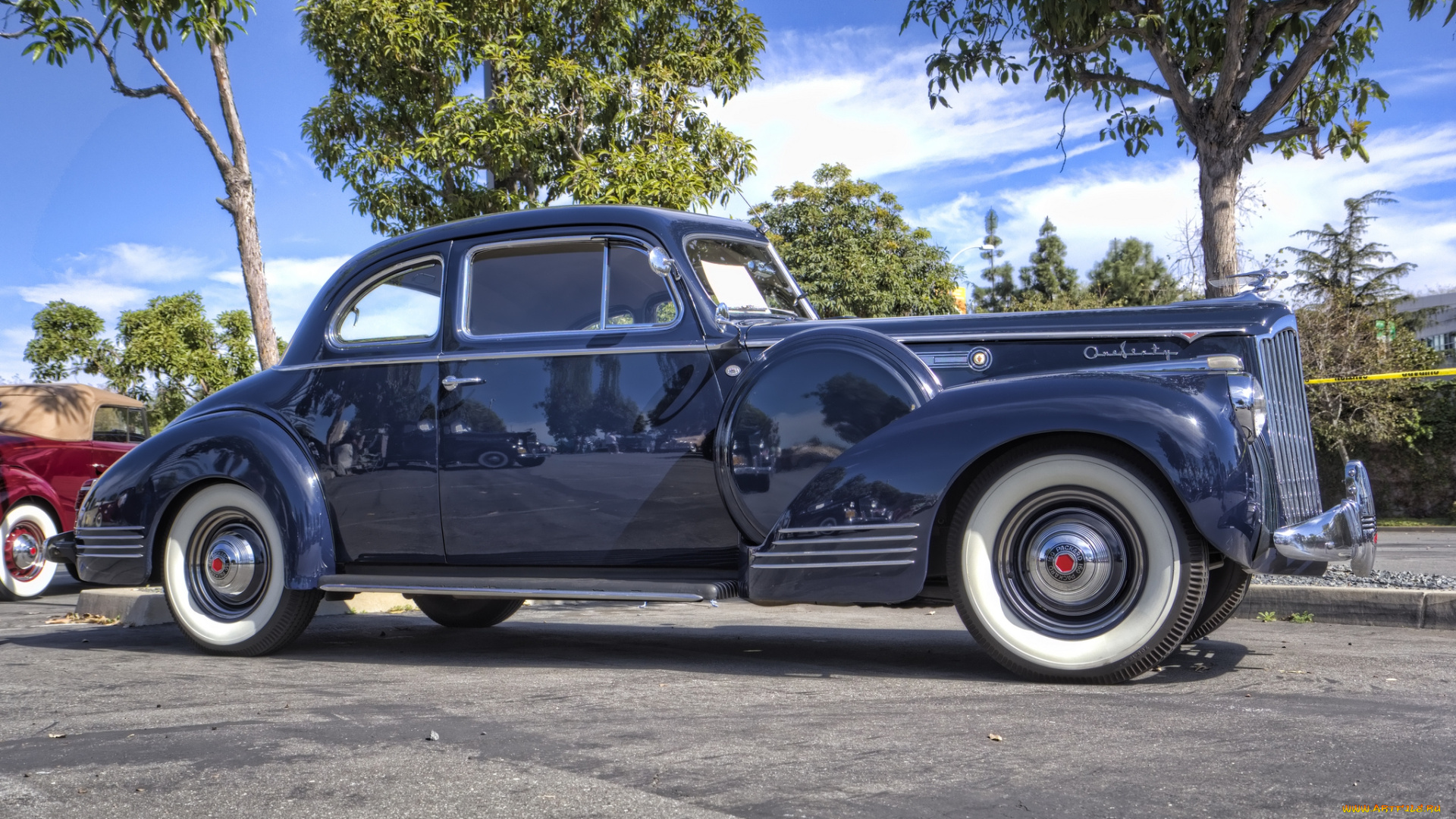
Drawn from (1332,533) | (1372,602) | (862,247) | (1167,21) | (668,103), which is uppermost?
(862,247)

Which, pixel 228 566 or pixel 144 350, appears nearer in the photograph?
pixel 228 566

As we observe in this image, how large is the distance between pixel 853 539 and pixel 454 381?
203 centimetres

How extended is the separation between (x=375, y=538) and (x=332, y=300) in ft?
4.18

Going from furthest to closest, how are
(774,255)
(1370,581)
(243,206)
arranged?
(243,206), (1370,581), (774,255)

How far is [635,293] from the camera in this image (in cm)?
496

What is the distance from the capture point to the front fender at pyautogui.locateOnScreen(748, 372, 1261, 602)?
3639mm

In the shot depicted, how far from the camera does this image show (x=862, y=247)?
3366 cm

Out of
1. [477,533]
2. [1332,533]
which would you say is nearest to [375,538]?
[477,533]

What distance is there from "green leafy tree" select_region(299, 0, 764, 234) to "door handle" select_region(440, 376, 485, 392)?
16.9 ft

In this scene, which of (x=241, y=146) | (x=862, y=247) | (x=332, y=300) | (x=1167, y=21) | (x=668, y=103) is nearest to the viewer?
(x=332, y=300)

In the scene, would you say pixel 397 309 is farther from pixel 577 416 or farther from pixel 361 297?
pixel 577 416

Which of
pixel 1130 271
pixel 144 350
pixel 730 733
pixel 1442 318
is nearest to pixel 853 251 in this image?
pixel 144 350

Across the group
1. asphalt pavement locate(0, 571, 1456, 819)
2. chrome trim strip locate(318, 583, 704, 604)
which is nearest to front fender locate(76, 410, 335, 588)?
chrome trim strip locate(318, 583, 704, 604)

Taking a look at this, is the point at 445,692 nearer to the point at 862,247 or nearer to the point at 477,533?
the point at 477,533
